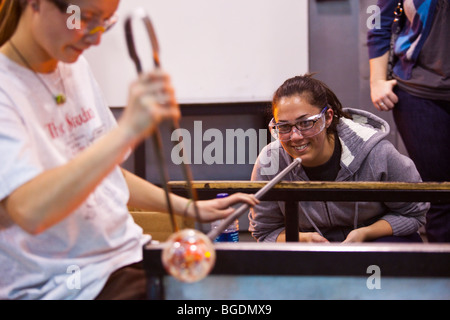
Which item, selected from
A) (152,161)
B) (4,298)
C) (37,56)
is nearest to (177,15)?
(152,161)

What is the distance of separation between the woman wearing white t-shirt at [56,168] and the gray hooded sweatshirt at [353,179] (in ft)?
2.91

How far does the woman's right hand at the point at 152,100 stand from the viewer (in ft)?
1.69

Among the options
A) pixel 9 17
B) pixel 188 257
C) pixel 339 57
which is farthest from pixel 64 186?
pixel 339 57

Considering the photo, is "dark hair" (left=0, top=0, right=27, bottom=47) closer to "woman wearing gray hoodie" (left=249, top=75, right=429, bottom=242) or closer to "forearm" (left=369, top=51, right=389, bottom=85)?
"woman wearing gray hoodie" (left=249, top=75, right=429, bottom=242)

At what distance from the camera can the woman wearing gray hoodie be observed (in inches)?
67.4

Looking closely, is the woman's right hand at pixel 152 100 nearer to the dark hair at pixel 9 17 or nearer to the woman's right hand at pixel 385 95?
the dark hair at pixel 9 17

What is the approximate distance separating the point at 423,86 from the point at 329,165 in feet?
1.48

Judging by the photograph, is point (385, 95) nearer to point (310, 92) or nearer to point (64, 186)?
point (310, 92)

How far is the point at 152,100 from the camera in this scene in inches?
20.3

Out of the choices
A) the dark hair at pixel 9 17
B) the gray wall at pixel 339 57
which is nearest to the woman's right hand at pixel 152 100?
the dark hair at pixel 9 17

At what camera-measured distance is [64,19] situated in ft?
2.47
